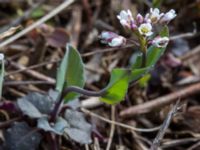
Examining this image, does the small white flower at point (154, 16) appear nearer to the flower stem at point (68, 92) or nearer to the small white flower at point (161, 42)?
the small white flower at point (161, 42)

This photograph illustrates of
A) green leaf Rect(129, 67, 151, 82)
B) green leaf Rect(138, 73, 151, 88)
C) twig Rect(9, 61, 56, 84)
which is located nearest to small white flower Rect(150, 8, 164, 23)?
green leaf Rect(129, 67, 151, 82)

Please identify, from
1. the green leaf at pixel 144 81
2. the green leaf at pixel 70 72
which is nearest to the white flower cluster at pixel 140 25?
the green leaf at pixel 70 72

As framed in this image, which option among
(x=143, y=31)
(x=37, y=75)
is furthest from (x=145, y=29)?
(x=37, y=75)

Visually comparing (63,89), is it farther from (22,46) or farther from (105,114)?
(22,46)

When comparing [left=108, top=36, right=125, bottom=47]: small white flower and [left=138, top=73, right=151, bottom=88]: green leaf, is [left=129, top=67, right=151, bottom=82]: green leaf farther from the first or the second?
[left=138, top=73, right=151, bottom=88]: green leaf

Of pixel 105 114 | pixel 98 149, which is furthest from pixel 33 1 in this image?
pixel 98 149

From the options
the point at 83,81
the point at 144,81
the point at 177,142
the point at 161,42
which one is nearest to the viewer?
the point at 161,42

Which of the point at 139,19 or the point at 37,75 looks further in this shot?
the point at 37,75

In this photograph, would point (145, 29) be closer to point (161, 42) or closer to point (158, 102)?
point (161, 42)
